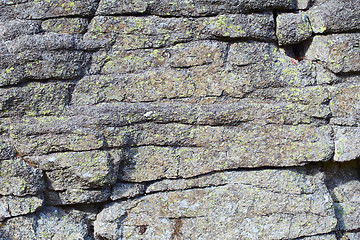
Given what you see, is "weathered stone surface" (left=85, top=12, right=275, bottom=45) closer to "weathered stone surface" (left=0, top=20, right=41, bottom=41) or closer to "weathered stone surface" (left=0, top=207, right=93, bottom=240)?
"weathered stone surface" (left=0, top=20, right=41, bottom=41)

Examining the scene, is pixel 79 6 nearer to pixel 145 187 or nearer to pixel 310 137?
pixel 145 187

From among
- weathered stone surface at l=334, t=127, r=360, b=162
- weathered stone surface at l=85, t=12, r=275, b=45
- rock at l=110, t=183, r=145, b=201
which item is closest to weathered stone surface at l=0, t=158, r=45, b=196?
rock at l=110, t=183, r=145, b=201

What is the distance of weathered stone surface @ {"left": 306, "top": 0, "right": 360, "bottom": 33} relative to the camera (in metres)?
4.53

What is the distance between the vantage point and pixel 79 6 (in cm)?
446

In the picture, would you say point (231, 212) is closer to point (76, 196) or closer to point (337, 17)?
point (76, 196)

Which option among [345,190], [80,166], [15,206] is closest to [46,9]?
[80,166]

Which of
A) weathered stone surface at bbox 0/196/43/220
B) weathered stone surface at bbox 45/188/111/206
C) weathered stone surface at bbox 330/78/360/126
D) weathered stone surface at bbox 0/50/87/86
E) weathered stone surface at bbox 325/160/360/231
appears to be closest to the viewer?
weathered stone surface at bbox 0/50/87/86

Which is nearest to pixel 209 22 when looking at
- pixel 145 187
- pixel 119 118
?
pixel 119 118

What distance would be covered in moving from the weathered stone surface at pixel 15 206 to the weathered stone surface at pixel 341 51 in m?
4.41

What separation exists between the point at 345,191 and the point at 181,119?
2700 mm

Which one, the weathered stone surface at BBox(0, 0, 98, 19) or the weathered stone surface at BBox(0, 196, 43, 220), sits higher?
the weathered stone surface at BBox(0, 0, 98, 19)

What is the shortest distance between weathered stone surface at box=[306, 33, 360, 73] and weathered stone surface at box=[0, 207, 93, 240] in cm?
404

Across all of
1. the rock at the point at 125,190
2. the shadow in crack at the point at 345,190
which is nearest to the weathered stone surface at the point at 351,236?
the shadow in crack at the point at 345,190

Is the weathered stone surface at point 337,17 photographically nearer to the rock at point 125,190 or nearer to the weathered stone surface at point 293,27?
the weathered stone surface at point 293,27
